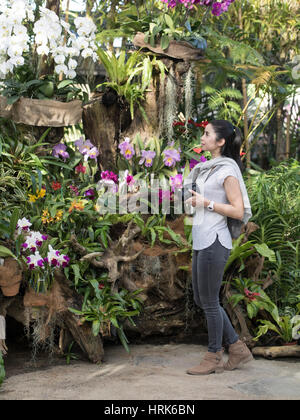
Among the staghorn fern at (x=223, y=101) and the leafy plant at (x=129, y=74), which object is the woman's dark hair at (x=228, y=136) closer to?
the leafy plant at (x=129, y=74)

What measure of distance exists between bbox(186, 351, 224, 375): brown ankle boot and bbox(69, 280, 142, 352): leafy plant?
1.71ft

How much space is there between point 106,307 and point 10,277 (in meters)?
0.66

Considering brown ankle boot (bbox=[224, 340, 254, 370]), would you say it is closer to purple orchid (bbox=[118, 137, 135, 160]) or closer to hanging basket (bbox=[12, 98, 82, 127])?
purple orchid (bbox=[118, 137, 135, 160])

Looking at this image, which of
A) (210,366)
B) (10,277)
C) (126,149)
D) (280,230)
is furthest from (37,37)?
(210,366)

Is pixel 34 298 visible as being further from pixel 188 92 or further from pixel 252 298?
pixel 188 92

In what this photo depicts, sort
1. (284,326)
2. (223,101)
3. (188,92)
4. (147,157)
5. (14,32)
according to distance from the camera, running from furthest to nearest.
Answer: (223,101) → (188,92) → (147,157) → (14,32) → (284,326)

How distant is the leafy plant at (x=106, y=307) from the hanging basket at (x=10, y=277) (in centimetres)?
38

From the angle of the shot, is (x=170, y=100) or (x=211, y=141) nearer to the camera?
(x=211, y=141)

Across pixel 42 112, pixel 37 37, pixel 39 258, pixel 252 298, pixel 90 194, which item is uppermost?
pixel 37 37

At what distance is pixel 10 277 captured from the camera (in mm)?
3193

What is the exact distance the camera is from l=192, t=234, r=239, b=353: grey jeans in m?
2.99

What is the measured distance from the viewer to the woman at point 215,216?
2.97m

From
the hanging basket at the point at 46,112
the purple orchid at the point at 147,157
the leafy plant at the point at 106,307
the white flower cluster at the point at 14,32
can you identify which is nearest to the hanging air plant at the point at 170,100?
the purple orchid at the point at 147,157

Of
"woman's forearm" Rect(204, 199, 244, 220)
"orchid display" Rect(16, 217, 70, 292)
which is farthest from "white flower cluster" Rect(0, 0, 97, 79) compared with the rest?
"woman's forearm" Rect(204, 199, 244, 220)
